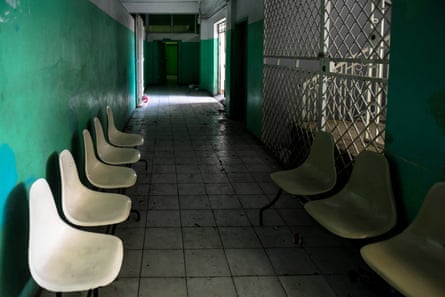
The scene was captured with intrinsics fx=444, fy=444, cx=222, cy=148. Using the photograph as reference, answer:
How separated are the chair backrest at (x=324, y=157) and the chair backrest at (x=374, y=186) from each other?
346 mm

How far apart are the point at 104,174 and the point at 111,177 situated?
101 millimetres

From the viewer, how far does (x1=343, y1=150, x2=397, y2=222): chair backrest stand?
8.59ft

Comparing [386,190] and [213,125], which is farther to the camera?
[213,125]

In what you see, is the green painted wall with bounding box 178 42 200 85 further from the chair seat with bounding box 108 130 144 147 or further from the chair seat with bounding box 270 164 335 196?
the chair seat with bounding box 270 164 335 196

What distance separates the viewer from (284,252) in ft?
10.4

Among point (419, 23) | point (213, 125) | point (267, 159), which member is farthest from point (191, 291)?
point (213, 125)

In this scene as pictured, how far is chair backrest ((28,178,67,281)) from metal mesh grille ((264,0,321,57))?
297 centimetres

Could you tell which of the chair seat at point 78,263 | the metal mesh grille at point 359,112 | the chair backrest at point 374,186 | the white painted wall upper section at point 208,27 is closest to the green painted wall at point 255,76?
the metal mesh grille at point 359,112

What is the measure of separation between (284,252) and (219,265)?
51cm

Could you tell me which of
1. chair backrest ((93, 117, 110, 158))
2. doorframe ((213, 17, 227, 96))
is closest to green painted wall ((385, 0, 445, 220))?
chair backrest ((93, 117, 110, 158))

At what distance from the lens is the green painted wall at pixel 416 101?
228cm

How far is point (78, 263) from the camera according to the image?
81.9 inches

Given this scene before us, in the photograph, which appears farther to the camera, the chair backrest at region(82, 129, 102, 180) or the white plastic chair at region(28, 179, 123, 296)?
the chair backrest at region(82, 129, 102, 180)

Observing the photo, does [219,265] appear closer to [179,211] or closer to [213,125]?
[179,211]
